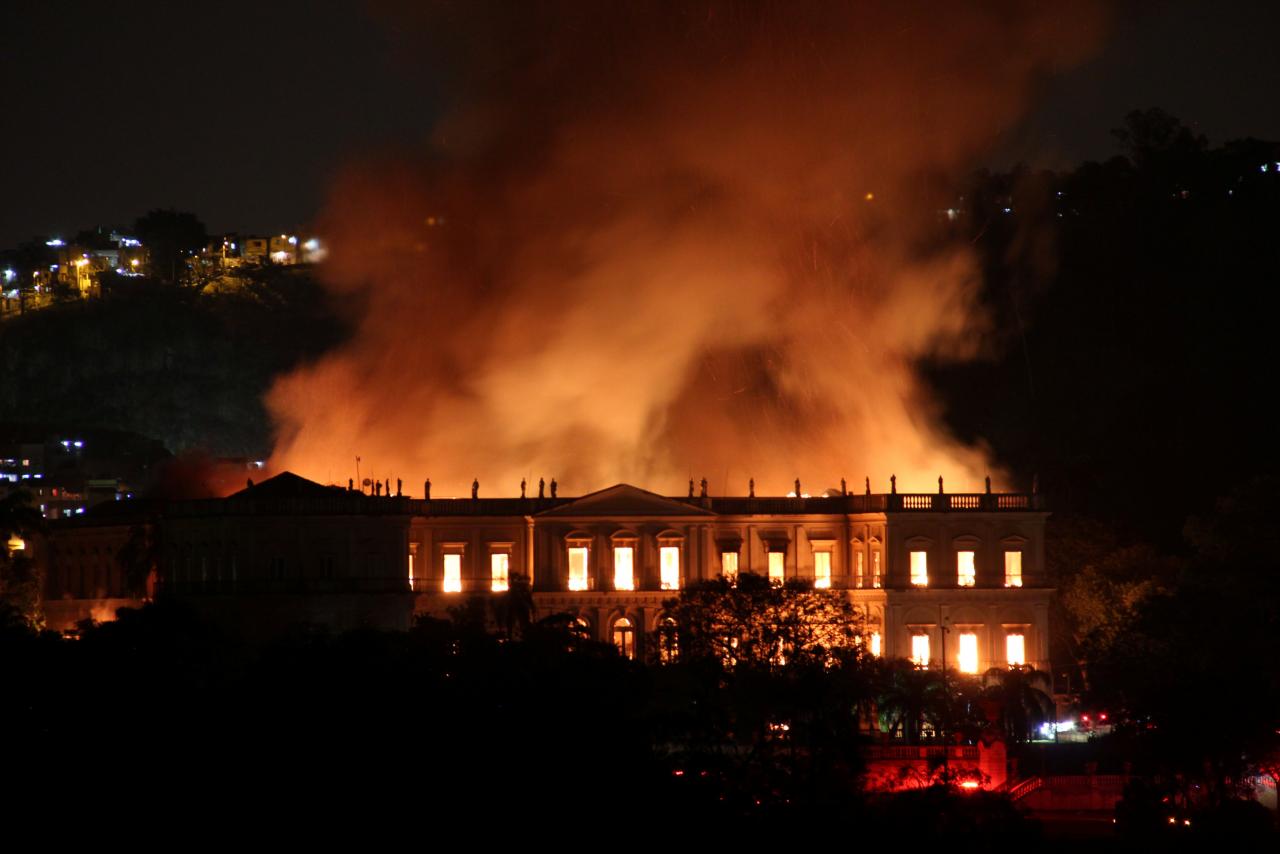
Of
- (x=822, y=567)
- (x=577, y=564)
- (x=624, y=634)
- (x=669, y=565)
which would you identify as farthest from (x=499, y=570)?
(x=822, y=567)

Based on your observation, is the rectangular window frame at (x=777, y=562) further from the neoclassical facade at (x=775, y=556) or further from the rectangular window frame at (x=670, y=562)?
the rectangular window frame at (x=670, y=562)

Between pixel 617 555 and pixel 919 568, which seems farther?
pixel 617 555

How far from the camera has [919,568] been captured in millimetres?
88938

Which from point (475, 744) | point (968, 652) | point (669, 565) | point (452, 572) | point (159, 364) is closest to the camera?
point (475, 744)

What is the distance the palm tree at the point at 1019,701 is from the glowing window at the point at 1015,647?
4.00 metres

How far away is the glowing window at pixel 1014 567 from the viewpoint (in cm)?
8879

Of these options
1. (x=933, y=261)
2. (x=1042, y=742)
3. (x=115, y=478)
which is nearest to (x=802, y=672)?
(x=1042, y=742)

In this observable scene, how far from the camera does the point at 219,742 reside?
49.2 meters

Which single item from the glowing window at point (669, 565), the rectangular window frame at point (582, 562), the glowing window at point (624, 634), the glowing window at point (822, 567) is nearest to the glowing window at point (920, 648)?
the glowing window at point (822, 567)

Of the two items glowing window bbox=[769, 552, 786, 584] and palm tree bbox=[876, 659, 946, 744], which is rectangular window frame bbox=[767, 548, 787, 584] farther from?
palm tree bbox=[876, 659, 946, 744]

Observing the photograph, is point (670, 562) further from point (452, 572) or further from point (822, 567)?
point (452, 572)

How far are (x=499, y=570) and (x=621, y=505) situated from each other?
451 centimetres

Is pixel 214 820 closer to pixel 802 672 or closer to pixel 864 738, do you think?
pixel 864 738

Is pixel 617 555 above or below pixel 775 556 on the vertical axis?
above
